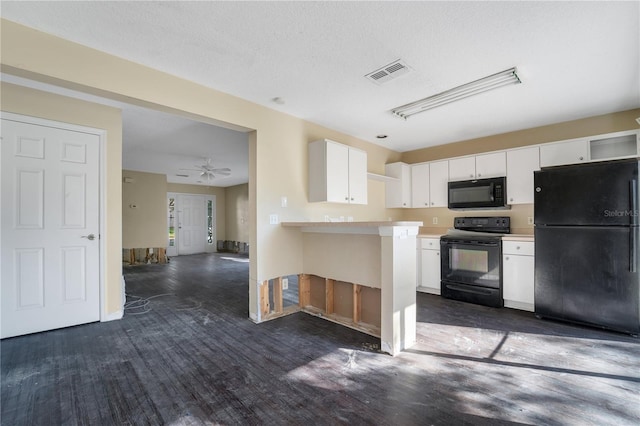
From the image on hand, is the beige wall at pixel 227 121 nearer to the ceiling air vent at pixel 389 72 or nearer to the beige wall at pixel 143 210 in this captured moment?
the ceiling air vent at pixel 389 72

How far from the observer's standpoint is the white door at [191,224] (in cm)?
987

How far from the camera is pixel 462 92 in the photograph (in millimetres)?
2910

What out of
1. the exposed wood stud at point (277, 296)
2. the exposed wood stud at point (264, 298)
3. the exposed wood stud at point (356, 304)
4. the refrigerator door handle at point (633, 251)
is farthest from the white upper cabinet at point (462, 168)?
the exposed wood stud at point (264, 298)

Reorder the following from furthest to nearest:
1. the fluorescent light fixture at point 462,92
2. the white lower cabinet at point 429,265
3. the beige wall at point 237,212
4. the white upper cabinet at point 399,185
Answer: the beige wall at point 237,212 < the white upper cabinet at point 399,185 < the white lower cabinet at point 429,265 < the fluorescent light fixture at point 462,92

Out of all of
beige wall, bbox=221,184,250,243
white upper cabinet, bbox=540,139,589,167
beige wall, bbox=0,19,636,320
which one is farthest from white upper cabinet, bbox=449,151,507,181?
beige wall, bbox=221,184,250,243

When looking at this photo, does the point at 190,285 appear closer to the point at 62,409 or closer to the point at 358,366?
the point at 62,409

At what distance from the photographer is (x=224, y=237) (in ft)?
35.6

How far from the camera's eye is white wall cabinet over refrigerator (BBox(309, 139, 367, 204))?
3.59m

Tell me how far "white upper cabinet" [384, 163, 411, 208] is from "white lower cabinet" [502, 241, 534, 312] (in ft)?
5.65

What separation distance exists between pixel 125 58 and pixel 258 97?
119cm

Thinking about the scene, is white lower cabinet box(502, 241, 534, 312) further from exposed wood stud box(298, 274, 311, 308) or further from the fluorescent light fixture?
exposed wood stud box(298, 274, 311, 308)

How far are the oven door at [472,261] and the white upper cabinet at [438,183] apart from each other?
2.62 feet

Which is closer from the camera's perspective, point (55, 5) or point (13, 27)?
point (55, 5)

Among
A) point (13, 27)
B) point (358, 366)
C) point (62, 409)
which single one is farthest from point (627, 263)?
point (13, 27)
